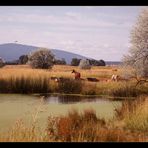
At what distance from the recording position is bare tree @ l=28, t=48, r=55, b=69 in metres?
12.7

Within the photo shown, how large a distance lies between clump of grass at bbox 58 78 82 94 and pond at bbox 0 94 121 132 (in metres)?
0.29

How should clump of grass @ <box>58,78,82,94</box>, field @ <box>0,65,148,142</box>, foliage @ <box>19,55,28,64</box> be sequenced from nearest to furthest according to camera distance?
field @ <box>0,65,148,142</box>, foliage @ <box>19,55,28,64</box>, clump of grass @ <box>58,78,82,94</box>

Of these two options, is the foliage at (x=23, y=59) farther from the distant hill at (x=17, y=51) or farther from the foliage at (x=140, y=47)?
the foliage at (x=140, y=47)

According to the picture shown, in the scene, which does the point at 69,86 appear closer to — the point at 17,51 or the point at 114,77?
the point at 114,77

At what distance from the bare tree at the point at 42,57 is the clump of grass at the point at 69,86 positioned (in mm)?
757

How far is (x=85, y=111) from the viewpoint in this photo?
1065 centimetres

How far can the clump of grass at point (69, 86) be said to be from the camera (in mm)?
14030

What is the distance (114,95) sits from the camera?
14.0 metres

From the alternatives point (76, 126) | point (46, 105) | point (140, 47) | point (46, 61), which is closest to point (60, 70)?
point (46, 61)

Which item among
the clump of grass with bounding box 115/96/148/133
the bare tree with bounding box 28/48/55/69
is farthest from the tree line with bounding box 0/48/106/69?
the clump of grass with bounding box 115/96/148/133

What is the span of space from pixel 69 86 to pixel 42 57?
1.35 meters

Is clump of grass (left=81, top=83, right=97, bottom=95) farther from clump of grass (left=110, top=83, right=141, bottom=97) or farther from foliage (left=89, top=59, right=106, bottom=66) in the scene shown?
foliage (left=89, top=59, right=106, bottom=66)
